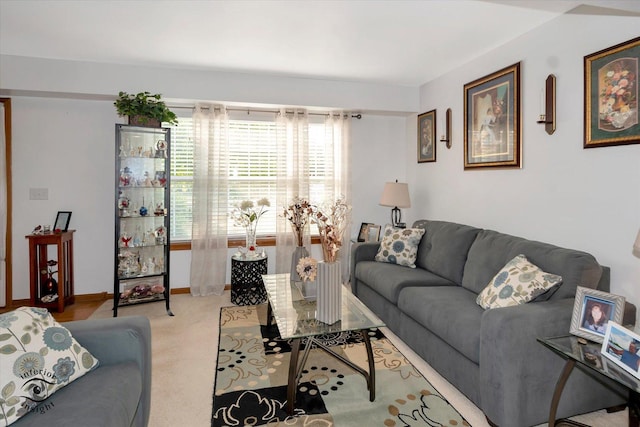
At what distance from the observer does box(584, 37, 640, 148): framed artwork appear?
2.31 m

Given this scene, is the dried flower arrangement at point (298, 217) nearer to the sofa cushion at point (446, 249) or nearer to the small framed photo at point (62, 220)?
the sofa cushion at point (446, 249)

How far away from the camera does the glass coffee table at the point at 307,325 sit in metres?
2.19

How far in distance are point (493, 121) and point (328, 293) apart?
2345mm

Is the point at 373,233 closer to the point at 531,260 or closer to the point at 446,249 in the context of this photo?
the point at 446,249

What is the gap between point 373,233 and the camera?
470cm

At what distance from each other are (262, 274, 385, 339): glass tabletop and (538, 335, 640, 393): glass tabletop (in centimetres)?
92

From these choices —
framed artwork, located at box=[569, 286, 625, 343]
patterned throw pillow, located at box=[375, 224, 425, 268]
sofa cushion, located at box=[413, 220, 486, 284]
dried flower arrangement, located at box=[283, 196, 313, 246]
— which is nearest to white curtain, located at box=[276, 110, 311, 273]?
dried flower arrangement, located at box=[283, 196, 313, 246]

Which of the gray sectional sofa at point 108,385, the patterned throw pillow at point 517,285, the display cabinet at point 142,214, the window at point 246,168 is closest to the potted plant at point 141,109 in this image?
the display cabinet at point 142,214

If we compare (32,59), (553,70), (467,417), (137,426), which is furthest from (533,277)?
(32,59)

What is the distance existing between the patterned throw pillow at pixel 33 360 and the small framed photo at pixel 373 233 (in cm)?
338

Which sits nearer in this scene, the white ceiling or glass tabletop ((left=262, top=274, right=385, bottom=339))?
glass tabletop ((left=262, top=274, right=385, bottom=339))

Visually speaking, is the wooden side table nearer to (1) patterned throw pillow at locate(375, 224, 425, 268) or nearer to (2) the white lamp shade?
(1) patterned throw pillow at locate(375, 224, 425, 268)

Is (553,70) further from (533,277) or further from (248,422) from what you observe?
(248,422)

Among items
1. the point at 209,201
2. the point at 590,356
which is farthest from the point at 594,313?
the point at 209,201
